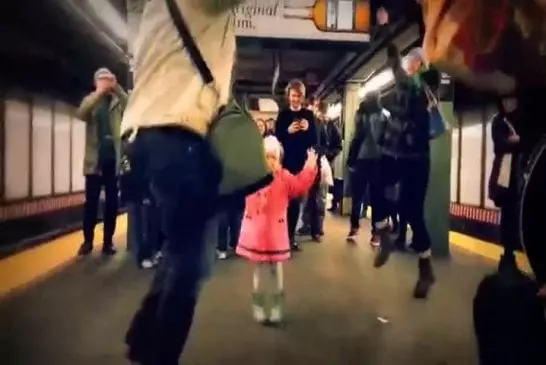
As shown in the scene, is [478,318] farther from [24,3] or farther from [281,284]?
[24,3]

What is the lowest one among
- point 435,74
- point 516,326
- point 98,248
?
point 516,326

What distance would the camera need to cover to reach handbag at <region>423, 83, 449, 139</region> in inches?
38.1

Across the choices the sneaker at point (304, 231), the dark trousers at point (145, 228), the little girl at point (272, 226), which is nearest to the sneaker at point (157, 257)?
the dark trousers at point (145, 228)

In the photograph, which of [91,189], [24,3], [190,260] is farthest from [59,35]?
[190,260]

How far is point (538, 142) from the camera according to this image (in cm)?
94

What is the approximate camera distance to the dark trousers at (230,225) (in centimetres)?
90

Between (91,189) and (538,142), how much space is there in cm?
62

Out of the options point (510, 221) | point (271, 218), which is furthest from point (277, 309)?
point (510, 221)

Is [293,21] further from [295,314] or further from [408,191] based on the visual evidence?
[295,314]

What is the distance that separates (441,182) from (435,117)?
0.09 m

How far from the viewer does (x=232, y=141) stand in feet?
2.89

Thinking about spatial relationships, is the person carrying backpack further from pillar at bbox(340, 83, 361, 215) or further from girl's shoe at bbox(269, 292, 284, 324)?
girl's shoe at bbox(269, 292, 284, 324)

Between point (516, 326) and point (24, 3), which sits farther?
point (516, 326)

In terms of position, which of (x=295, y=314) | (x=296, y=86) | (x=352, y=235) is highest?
(x=296, y=86)
